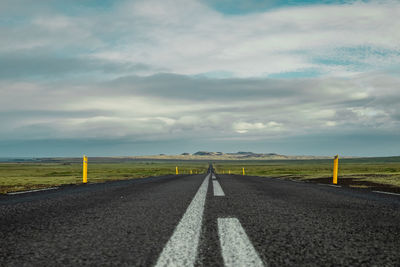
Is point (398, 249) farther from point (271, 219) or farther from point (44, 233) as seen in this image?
point (44, 233)

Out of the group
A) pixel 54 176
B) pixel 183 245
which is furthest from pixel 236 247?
pixel 54 176

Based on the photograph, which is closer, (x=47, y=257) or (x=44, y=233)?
(x=47, y=257)

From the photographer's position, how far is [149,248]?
242 centimetres

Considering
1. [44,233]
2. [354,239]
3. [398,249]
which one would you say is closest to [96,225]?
[44,233]

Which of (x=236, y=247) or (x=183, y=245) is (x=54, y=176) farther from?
(x=236, y=247)

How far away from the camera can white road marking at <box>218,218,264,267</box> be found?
204 centimetres

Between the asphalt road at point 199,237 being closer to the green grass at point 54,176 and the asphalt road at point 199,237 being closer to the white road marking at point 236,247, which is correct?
the white road marking at point 236,247

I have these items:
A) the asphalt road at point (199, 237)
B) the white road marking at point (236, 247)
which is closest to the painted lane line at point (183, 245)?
the asphalt road at point (199, 237)

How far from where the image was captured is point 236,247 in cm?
238

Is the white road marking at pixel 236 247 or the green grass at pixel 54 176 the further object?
the green grass at pixel 54 176

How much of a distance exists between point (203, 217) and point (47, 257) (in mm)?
1971

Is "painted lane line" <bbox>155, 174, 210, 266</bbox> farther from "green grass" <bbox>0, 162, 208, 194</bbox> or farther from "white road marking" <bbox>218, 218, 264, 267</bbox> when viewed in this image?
"green grass" <bbox>0, 162, 208, 194</bbox>

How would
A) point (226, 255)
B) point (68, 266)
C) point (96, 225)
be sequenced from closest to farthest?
point (68, 266) → point (226, 255) → point (96, 225)

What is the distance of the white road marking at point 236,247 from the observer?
6.70ft
